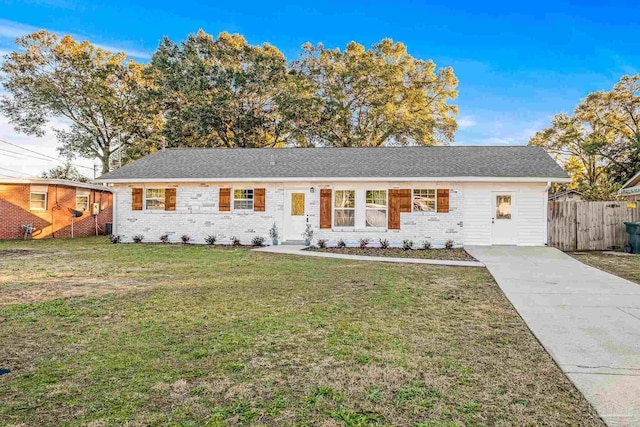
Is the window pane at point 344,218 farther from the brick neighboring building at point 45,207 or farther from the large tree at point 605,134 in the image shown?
the large tree at point 605,134

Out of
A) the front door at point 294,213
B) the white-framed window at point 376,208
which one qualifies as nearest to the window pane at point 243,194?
the front door at point 294,213

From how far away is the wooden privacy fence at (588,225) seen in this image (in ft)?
46.9

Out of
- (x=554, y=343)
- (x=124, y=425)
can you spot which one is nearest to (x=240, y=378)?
(x=124, y=425)

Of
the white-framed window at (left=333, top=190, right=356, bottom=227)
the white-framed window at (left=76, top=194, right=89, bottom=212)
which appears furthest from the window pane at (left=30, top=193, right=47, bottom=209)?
the white-framed window at (left=333, top=190, right=356, bottom=227)

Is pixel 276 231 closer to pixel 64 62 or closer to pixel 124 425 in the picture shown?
pixel 124 425

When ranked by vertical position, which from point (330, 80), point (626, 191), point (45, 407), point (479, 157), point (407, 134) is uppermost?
point (330, 80)

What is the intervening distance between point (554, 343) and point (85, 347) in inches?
195

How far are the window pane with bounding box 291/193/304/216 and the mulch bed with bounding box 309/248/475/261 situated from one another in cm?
207

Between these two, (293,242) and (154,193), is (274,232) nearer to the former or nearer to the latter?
(293,242)

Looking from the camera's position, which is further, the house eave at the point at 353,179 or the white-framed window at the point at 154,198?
the white-framed window at the point at 154,198

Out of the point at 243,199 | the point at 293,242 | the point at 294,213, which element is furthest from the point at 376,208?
the point at 243,199

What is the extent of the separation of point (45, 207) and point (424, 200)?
17.1 metres

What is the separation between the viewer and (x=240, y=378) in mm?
3393

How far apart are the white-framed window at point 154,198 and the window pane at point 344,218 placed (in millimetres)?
7081
